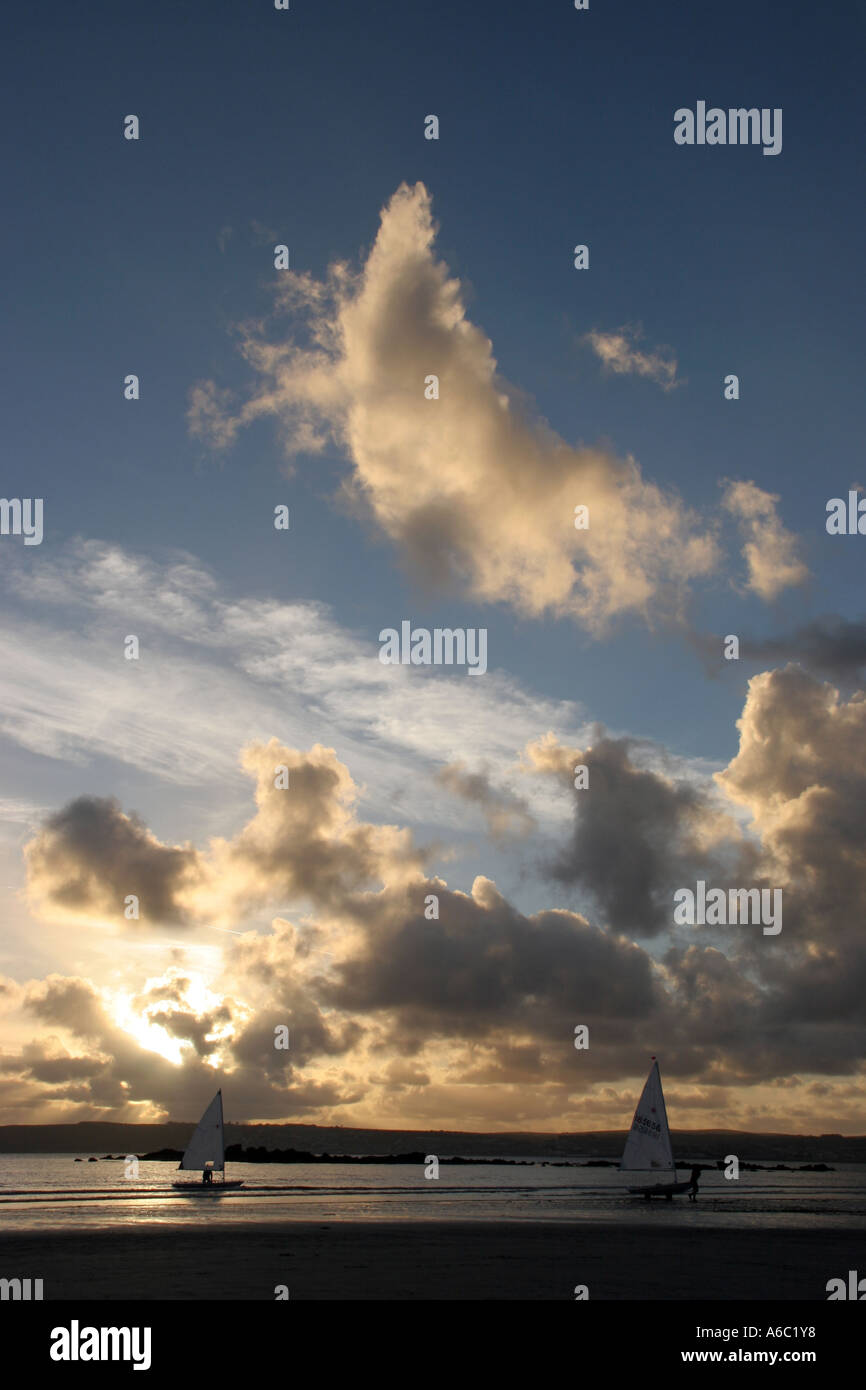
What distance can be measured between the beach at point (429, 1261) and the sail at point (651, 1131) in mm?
32281

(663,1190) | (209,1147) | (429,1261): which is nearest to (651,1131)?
(663,1190)

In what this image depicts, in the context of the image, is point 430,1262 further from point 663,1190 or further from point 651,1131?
point 663,1190

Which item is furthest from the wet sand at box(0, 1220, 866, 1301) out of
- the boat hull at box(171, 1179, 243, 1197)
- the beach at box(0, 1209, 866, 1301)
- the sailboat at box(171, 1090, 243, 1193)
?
the sailboat at box(171, 1090, 243, 1193)

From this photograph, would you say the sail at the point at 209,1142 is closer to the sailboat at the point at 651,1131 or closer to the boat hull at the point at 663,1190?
the sailboat at the point at 651,1131

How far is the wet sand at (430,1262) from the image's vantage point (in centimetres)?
3850

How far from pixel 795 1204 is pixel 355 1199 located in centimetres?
4939

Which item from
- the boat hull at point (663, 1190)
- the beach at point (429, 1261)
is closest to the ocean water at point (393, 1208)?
the boat hull at point (663, 1190)

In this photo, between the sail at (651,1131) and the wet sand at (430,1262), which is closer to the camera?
the wet sand at (430,1262)

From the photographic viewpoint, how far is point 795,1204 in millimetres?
110062

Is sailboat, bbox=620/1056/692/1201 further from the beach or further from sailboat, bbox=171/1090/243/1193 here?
sailboat, bbox=171/1090/243/1193

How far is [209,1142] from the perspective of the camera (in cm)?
11694
